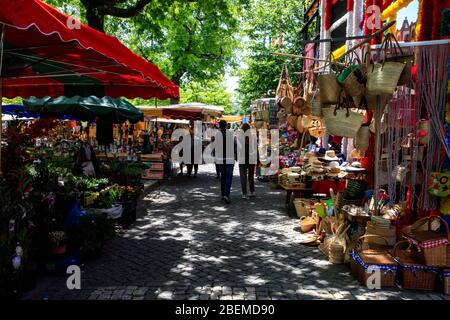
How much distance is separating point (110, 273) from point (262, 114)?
330 inches

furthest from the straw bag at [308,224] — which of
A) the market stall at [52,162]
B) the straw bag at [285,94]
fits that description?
the market stall at [52,162]

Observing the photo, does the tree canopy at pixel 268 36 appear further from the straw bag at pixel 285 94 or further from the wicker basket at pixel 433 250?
the wicker basket at pixel 433 250

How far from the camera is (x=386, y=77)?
14.9 ft

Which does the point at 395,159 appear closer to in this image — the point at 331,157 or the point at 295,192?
the point at 295,192

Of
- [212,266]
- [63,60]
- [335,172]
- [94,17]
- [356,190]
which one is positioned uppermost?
[94,17]

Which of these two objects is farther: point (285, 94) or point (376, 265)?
point (285, 94)

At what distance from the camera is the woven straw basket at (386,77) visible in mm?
4543

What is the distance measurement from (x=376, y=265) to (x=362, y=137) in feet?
5.59

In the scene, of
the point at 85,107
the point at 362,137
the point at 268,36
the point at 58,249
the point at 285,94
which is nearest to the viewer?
the point at 58,249

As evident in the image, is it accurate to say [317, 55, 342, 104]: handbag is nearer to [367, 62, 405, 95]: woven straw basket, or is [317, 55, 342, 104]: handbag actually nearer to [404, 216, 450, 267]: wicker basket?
[367, 62, 405, 95]: woven straw basket

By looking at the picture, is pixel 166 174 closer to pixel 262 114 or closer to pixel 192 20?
pixel 262 114

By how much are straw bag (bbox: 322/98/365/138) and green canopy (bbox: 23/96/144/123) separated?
605 cm

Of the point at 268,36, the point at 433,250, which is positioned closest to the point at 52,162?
the point at 433,250

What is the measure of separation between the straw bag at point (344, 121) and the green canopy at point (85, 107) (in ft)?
19.8
